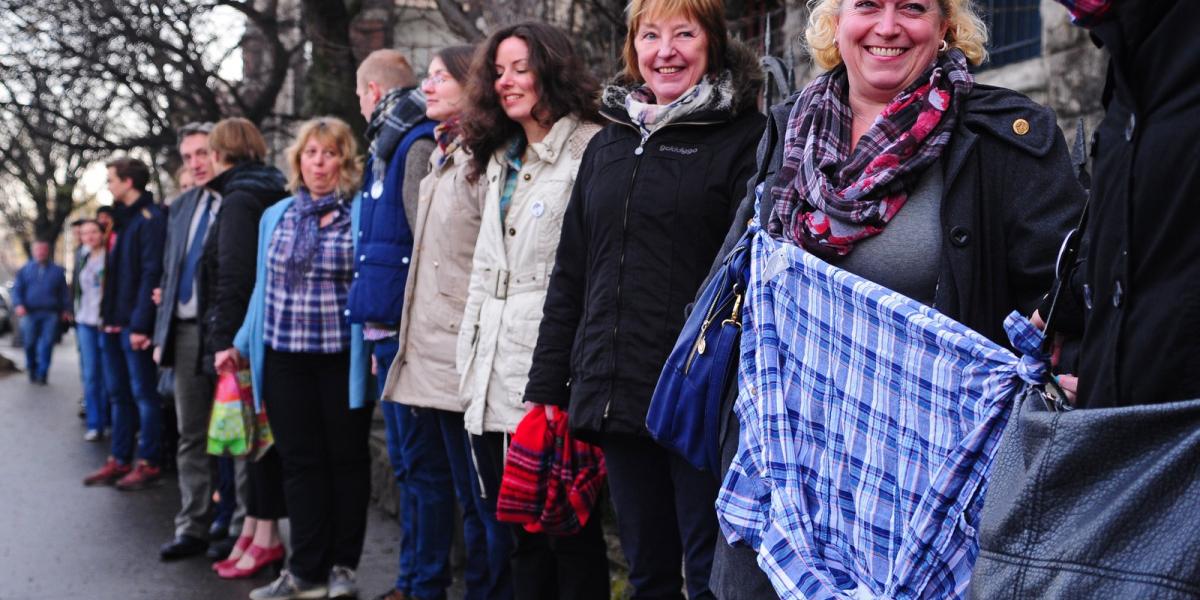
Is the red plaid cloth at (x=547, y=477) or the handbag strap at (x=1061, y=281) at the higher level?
the handbag strap at (x=1061, y=281)

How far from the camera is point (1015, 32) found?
880 cm

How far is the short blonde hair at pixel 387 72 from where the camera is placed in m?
5.62

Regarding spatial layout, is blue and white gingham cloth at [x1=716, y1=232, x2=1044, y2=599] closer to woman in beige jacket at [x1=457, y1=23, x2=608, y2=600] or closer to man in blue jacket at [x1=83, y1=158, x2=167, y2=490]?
woman in beige jacket at [x1=457, y1=23, x2=608, y2=600]

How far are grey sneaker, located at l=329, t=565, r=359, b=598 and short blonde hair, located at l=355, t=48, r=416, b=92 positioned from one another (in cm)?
211

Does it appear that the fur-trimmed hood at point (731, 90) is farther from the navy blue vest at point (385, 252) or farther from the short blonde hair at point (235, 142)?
the short blonde hair at point (235, 142)

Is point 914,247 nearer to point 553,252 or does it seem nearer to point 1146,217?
point 1146,217

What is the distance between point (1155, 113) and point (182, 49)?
465 inches

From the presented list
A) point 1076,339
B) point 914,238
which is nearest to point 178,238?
point 914,238

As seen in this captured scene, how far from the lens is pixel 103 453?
10.6 meters

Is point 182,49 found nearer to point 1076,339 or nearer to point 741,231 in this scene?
point 741,231

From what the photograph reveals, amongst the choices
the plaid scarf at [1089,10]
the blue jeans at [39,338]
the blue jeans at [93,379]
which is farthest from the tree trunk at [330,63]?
the blue jeans at [39,338]

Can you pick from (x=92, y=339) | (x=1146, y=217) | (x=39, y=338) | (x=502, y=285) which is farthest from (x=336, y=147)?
(x=39, y=338)

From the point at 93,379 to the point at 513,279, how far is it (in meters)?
8.19

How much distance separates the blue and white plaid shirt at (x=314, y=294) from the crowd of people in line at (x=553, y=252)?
0.01 meters
